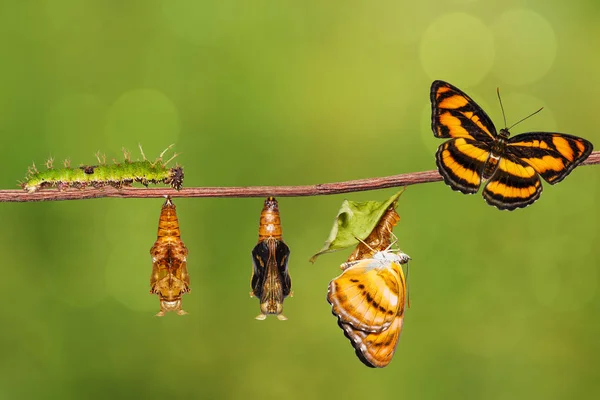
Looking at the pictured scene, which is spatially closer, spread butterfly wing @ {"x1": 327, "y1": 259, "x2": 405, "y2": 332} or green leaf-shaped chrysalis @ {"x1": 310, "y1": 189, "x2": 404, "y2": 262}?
green leaf-shaped chrysalis @ {"x1": 310, "y1": 189, "x2": 404, "y2": 262}

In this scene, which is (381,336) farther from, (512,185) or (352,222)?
(512,185)

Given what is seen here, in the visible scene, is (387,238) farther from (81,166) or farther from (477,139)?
(81,166)

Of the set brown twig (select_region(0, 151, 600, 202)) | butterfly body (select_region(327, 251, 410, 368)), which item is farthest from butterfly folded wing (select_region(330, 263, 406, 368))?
brown twig (select_region(0, 151, 600, 202))

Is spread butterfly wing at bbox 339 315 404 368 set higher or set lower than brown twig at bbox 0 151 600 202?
lower

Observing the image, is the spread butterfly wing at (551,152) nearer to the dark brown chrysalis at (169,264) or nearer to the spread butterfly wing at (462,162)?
the spread butterfly wing at (462,162)

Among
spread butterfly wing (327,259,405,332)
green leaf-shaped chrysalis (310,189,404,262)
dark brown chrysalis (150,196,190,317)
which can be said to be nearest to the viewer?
green leaf-shaped chrysalis (310,189,404,262)

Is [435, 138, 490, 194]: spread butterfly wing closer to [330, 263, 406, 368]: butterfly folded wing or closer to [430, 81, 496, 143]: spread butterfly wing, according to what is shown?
[430, 81, 496, 143]: spread butterfly wing

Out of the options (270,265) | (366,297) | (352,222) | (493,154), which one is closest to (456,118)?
(493,154)
